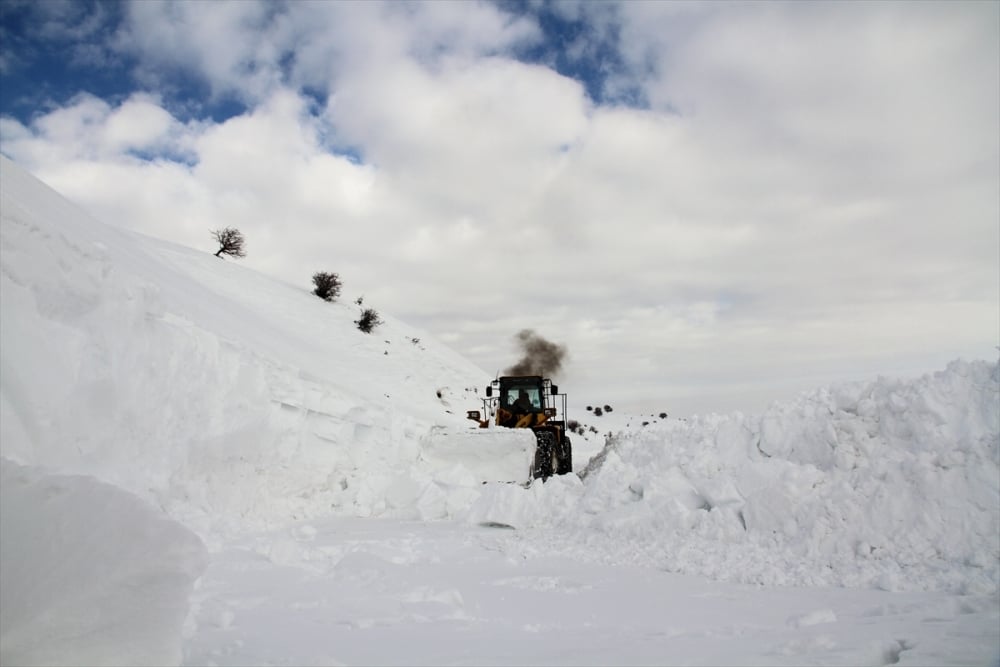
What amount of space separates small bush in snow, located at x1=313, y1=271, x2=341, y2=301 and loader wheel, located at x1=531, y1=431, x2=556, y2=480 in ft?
64.2

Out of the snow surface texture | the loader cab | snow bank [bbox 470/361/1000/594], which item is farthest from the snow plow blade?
the loader cab

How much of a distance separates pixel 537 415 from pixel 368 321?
15081 millimetres

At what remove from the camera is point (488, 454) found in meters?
11.5

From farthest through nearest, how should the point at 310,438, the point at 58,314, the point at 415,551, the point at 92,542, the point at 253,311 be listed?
the point at 253,311 < the point at 310,438 < the point at 415,551 < the point at 58,314 < the point at 92,542

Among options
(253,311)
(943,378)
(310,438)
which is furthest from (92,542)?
(253,311)

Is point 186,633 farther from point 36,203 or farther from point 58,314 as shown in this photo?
point 36,203

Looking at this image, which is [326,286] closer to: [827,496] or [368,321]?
[368,321]

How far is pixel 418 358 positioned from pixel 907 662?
79.3 feet

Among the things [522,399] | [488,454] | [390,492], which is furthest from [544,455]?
[390,492]

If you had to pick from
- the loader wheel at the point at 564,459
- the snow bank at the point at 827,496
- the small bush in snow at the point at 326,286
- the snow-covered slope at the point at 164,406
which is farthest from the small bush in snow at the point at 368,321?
the snow bank at the point at 827,496

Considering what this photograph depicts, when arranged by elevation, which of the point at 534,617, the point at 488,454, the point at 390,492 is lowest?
the point at 534,617

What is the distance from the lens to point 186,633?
3633mm

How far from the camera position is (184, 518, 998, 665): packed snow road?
11.2 feet

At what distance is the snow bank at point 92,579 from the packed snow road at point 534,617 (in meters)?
0.69
